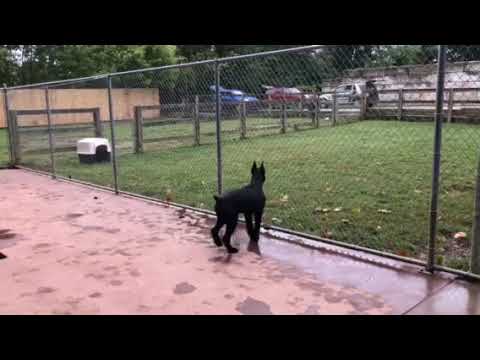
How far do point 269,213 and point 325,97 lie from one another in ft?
5.62

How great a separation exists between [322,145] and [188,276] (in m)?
6.78

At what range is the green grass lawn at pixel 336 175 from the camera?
170 inches

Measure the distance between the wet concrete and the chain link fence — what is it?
0.48 meters

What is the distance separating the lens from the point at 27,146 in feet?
33.4

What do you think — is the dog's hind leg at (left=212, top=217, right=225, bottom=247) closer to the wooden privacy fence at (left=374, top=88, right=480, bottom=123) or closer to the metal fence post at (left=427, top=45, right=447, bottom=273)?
the metal fence post at (left=427, top=45, right=447, bottom=273)

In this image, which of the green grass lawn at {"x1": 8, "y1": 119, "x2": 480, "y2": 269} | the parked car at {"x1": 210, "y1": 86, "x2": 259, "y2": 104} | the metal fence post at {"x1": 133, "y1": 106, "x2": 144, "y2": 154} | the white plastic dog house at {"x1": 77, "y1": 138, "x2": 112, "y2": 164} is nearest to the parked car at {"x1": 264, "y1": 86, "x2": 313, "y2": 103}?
the green grass lawn at {"x1": 8, "y1": 119, "x2": 480, "y2": 269}

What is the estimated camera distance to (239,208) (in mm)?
3930

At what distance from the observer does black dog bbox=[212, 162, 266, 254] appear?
3.87 m

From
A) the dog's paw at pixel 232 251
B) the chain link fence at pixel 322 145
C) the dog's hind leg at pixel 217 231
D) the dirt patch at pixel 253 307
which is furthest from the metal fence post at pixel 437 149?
the dog's hind leg at pixel 217 231

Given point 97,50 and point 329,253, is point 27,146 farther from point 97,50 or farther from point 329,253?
point 97,50

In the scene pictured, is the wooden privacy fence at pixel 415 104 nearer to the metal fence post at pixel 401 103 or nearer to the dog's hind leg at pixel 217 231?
the metal fence post at pixel 401 103

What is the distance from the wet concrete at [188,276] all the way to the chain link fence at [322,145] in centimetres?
48
